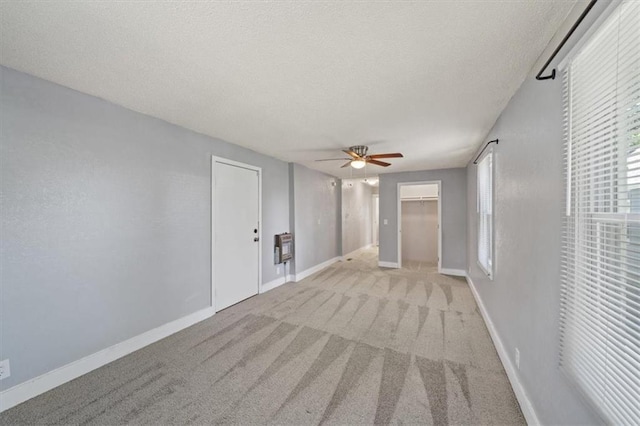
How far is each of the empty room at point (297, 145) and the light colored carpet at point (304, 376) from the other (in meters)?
0.02

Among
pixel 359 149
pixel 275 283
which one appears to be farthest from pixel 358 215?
pixel 359 149

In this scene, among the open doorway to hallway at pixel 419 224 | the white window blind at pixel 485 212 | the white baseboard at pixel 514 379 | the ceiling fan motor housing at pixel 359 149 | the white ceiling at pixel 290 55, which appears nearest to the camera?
the white ceiling at pixel 290 55

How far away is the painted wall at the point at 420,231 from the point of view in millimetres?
6891

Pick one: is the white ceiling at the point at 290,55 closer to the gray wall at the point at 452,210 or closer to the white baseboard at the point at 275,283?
the white baseboard at the point at 275,283

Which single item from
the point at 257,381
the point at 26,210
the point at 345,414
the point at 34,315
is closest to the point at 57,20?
the point at 26,210

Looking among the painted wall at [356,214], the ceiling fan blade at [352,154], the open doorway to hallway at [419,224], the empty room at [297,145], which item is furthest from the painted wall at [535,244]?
the painted wall at [356,214]

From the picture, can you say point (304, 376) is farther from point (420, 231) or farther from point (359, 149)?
point (420, 231)

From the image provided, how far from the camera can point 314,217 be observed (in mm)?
5887

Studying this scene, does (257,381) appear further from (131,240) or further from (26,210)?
(26,210)

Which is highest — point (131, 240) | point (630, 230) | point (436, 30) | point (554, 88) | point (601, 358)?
point (436, 30)

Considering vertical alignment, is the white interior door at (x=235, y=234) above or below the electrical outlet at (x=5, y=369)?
above

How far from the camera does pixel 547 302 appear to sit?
1.50 m

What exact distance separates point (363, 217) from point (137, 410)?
26.1 ft

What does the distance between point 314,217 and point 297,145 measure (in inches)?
93.5
